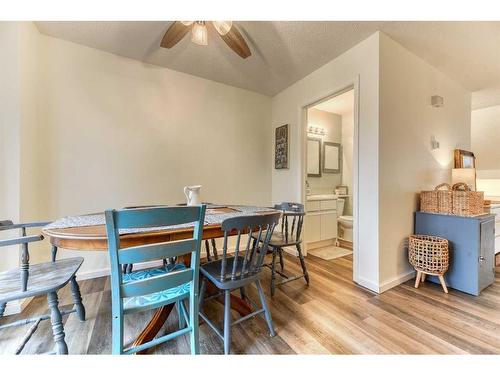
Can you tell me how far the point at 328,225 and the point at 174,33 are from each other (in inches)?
122

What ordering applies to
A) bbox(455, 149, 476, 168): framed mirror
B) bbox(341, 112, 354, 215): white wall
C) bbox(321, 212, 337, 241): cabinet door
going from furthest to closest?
bbox(341, 112, 354, 215): white wall < bbox(321, 212, 337, 241): cabinet door < bbox(455, 149, 476, 168): framed mirror

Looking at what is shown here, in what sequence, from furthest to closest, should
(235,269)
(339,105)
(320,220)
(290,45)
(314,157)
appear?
(314,157) → (339,105) → (320,220) → (290,45) → (235,269)

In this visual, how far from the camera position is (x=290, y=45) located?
84.6 inches

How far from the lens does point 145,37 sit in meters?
2.03

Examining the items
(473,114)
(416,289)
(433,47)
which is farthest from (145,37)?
(473,114)

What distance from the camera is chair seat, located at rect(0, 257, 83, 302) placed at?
41.3 inches

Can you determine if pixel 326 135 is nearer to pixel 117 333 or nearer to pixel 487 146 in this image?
pixel 487 146

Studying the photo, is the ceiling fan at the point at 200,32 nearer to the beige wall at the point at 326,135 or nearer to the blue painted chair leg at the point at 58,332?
the blue painted chair leg at the point at 58,332

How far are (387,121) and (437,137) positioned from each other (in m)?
1.05

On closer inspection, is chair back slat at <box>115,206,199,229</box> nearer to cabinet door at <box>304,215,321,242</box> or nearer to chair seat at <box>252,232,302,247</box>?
chair seat at <box>252,232,302,247</box>

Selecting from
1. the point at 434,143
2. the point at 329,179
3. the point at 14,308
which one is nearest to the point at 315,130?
the point at 329,179

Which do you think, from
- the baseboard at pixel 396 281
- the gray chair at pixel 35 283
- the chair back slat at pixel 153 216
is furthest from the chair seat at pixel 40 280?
the baseboard at pixel 396 281

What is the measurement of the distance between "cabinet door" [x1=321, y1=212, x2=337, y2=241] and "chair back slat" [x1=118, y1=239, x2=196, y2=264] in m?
2.65

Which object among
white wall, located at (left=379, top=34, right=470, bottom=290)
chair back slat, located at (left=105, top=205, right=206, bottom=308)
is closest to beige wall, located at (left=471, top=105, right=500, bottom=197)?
white wall, located at (left=379, top=34, right=470, bottom=290)
